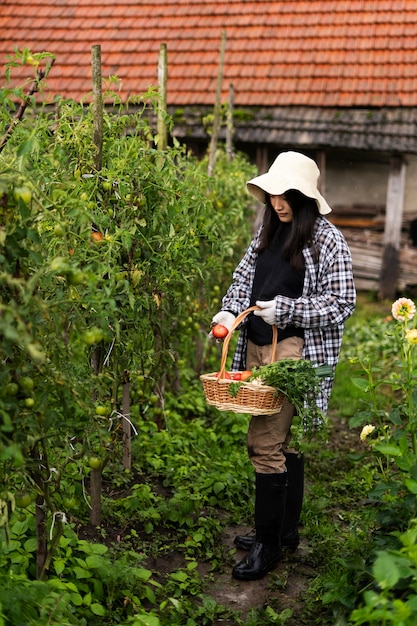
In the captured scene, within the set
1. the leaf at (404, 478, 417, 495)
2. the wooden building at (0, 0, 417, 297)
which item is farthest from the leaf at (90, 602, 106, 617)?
the wooden building at (0, 0, 417, 297)

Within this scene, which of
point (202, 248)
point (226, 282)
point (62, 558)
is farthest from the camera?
point (226, 282)

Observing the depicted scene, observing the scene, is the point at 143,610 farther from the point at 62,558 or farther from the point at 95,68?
the point at 95,68

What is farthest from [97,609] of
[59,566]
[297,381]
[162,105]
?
[162,105]

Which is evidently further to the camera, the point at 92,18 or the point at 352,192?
the point at 92,18

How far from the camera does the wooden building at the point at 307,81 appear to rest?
10055 mm

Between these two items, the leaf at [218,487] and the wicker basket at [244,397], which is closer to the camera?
the wicker basket at [244,397]

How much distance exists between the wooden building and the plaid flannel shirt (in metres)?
6.35

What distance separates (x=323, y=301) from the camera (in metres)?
3.62

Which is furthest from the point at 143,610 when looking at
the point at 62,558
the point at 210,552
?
the point at 210,552

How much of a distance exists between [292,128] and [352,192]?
1367 millimetres

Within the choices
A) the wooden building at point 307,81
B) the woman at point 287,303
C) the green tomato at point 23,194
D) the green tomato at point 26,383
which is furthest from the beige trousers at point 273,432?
the wooden building at point 307,81

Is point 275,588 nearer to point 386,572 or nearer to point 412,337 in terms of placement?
point 412,337

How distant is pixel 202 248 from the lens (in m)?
5.39

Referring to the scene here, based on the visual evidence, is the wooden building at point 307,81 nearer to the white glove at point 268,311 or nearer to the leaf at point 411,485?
the white glove at point 268,311
